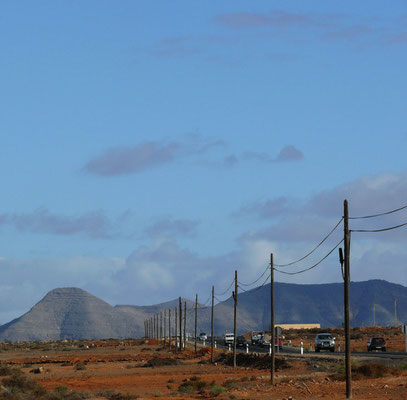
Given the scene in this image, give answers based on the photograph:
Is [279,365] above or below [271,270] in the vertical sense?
below

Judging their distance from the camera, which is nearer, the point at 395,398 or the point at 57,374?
the point at 395,398

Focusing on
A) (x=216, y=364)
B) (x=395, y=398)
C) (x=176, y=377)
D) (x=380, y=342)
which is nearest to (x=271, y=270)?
(x=176, y=377)

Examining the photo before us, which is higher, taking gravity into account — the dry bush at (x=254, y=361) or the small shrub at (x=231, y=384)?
the dry bush at (x=254, y=361)

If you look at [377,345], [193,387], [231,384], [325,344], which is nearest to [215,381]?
[231,384]

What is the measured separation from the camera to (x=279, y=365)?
213ft

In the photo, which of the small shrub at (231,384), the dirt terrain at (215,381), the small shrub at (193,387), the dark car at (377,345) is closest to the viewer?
the dirt terrain at (215,381)

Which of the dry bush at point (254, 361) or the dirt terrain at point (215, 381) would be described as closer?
the dirt terrain at point (215, 381)

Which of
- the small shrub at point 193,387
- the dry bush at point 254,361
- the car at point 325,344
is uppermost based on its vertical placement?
the car at point 325,344

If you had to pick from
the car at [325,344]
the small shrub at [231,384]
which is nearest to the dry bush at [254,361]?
the car at [325,344]

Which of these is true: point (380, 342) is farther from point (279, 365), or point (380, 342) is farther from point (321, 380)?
point (321, 380)

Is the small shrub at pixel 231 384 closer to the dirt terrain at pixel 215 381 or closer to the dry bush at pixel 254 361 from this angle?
the dirt terrain at pixel 215 381

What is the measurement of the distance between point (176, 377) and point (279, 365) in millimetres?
7987

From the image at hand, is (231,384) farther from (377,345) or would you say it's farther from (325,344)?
(325,344)

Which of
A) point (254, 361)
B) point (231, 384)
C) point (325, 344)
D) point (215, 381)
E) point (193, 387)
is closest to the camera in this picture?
point (193, 387)
